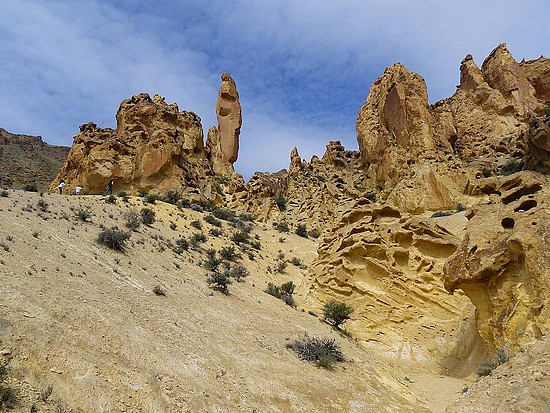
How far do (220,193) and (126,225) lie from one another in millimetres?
19489

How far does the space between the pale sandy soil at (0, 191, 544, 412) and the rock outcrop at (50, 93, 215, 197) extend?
14.6 meters

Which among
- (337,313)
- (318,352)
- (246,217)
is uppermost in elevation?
(246,217)

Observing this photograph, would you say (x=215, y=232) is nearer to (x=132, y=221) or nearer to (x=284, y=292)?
(x=132, y=221)

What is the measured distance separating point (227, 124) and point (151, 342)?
57075 mm

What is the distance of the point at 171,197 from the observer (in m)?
31.6

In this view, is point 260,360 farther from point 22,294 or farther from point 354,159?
point 354,159

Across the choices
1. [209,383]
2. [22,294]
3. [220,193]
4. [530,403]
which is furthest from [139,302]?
[220,193]

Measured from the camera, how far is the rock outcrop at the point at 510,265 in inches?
371

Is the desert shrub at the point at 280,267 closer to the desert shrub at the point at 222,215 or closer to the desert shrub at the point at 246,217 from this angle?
the desert shrub at the point at 222,215

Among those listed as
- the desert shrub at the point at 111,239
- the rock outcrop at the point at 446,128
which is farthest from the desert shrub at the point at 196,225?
the rock outcrop at the point at 446,128

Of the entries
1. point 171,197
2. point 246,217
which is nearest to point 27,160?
point 171,197

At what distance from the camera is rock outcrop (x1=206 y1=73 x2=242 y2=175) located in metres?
60.0

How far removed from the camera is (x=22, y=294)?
818 centimetres

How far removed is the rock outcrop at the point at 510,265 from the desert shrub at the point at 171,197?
75.4ft
